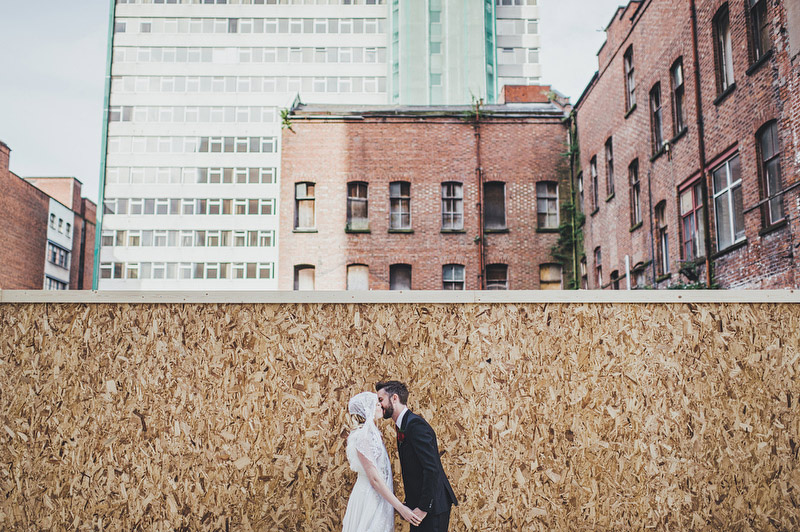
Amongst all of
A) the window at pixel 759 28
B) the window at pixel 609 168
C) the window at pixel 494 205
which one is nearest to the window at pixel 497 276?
the window at pixel 494 205

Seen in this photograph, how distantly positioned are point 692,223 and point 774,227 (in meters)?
4.23

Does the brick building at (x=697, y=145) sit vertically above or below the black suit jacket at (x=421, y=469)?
above

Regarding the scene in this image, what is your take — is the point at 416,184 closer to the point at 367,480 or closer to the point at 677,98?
the point at 677,98

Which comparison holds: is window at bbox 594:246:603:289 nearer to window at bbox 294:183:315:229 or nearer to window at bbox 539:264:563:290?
window at bbox 539:264:563:290

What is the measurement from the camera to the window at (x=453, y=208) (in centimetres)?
3053

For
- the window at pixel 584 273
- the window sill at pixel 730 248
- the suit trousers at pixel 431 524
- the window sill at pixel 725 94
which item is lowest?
the suit trousers at pixel 431 524

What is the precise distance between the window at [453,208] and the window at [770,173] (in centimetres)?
1562

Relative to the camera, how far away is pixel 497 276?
99.3 feet

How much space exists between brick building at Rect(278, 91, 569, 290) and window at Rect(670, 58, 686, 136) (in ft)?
33.6

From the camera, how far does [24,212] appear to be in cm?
5331

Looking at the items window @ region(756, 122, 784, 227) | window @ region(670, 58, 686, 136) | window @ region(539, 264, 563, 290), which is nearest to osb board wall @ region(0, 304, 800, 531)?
window @ region(756, 122, 784, 227)

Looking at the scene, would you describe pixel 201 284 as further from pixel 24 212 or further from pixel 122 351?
pixel 122 351

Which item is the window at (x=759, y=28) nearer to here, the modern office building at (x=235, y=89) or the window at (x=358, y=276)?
the window at (x=358, y=276)

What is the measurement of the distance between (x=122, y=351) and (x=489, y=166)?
25.1 metres
